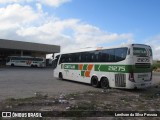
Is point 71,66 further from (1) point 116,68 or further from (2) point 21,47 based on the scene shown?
(2) point 21,47

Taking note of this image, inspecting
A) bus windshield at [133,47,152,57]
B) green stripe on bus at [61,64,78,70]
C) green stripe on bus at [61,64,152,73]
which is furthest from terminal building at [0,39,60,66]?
bus windshield at [133,47,152,57]

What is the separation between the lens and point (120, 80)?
16.3 m

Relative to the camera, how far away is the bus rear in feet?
52.0

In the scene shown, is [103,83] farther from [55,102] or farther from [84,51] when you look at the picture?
[55,102]

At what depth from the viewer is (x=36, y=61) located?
6222 cm

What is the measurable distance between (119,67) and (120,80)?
797 millimetres

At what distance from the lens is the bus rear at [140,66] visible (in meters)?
15.9

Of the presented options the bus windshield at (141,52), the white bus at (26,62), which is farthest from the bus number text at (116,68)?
the white bus at (26,62)

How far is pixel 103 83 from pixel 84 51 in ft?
11.7

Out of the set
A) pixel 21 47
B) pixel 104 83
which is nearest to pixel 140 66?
→ pixel 104 83

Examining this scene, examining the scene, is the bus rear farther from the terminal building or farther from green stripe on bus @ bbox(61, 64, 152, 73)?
the terminal building

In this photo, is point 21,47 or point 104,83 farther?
point 21,47

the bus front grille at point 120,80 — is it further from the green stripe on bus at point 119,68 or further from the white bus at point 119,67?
the green stripe on bus at point 119,68

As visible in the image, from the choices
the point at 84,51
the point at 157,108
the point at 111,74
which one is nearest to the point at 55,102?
the point at 157,108
